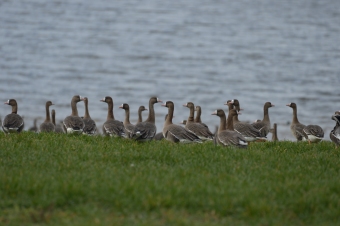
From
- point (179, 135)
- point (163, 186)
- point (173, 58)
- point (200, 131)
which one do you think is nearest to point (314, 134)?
point (200, 131)

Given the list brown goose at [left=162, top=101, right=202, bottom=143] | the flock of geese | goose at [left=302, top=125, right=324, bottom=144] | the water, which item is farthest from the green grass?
the water

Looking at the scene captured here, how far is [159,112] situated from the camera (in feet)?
102

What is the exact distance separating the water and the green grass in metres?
13.9

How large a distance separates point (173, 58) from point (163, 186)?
41.2 m

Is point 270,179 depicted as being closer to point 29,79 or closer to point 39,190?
point 39,190

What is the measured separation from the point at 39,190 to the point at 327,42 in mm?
51870

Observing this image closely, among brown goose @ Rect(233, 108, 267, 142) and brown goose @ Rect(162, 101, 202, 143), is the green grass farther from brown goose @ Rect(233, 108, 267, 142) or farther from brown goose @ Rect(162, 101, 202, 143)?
brown goose @ Rect(233, 108, 267, 142)

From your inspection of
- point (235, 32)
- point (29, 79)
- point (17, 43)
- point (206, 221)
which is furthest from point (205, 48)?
point (206, 221)

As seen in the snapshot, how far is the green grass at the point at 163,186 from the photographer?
916 centimetres

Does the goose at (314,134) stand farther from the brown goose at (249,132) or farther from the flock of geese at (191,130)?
the brown goose at (249,132)

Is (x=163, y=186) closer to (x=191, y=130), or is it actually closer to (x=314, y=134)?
(x=191, y=130)

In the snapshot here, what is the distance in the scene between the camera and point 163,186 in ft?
33.2

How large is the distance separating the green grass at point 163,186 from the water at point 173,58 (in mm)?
13883

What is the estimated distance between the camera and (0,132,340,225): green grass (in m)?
9.16
